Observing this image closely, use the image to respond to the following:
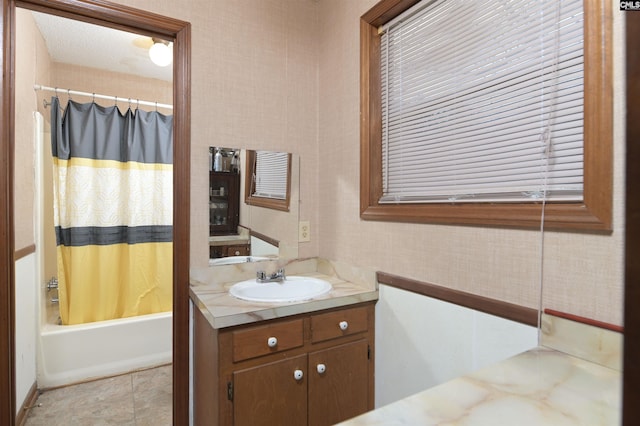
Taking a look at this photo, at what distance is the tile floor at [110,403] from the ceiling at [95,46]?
243 cm

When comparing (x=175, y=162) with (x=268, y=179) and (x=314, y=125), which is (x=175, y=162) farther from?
(x=314, y=125)

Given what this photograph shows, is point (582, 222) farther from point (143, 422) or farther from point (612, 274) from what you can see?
point (143, 422)

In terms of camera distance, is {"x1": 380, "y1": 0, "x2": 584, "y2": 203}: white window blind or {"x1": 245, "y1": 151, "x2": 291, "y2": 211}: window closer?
{"x1": 380, "y1": 0, "x2": 584, "y2": 203}: white window blind

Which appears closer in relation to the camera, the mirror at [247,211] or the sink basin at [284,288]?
the sink basin at [284,288]

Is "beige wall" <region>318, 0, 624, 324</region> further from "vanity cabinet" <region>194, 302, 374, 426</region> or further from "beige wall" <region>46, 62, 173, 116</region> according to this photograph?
"beige wall" <region>46, 62, 173, 116</region>

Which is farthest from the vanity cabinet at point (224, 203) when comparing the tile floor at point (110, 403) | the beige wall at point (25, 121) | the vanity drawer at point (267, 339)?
the tile floor at point (110, 403)

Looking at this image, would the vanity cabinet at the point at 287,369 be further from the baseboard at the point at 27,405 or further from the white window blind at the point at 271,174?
the baseboard at the point at 27,405

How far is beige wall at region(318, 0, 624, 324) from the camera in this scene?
2.87 feet

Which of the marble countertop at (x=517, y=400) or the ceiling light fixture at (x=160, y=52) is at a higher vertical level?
the ceiling light fixture at (x=160, y=52)

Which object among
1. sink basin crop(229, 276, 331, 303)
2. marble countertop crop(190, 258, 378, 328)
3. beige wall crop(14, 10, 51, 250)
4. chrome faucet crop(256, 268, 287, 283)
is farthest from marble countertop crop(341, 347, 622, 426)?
beige wall crop(14, 10, 51, 250)

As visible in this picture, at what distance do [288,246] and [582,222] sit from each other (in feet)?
4.59

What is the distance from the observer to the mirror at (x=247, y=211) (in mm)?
1754

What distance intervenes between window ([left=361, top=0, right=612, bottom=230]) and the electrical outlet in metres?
0.44

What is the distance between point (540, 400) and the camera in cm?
65
